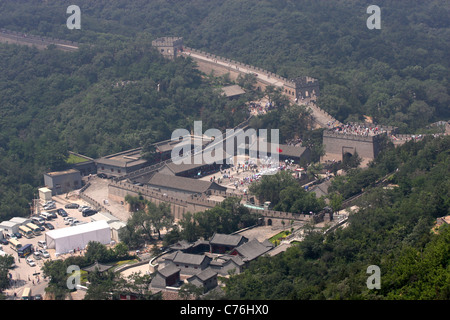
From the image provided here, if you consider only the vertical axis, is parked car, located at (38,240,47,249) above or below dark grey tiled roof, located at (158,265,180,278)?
below

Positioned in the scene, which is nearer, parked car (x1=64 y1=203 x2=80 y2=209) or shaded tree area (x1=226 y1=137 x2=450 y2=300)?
shaded tree area (x1=226 y1=137 x2=450 y2=300)

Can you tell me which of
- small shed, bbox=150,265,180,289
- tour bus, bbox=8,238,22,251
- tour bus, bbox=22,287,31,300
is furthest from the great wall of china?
tour bus, bbox=22,287,31,300

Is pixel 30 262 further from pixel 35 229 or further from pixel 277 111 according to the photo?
pixel 277 111

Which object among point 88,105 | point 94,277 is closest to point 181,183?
point 94,277

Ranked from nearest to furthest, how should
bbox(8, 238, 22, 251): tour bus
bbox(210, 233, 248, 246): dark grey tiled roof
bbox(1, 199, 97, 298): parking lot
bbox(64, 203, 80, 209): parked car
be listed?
bbox(1, 199, 97, 298): parking lot → bbox(210, 233, 248, 246): dark grey tiled roof → bbox(8, 238, 22, 251): tour bus → bbox(64, 203, 80, 209): parked car

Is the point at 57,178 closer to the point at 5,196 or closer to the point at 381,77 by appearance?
the point at 5,196

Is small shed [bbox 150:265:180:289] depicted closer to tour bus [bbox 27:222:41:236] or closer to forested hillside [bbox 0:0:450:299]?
forested hillside [bbox 0:0:450:299]
